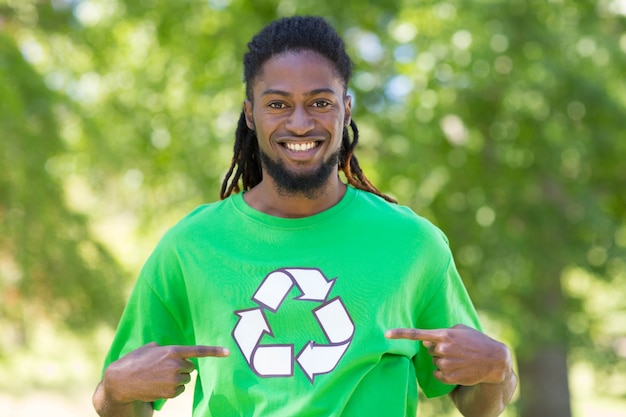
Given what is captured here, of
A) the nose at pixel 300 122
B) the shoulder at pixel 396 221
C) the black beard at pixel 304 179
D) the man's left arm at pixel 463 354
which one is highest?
the nose at pixel 300 122

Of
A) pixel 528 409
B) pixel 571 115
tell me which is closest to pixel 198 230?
pixel 571 115

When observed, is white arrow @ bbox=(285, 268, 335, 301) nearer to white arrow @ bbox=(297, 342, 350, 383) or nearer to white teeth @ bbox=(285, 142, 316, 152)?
white arrow @ bbox=(297, 342, 350, 383)

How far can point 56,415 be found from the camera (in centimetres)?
1273

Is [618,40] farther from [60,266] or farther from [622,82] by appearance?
[60,266]

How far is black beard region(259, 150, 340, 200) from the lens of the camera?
8.26 feet

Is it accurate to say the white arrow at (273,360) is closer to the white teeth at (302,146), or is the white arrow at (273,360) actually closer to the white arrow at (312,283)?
the white arrow at (312,283)

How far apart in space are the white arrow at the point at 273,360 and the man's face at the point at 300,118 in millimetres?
421

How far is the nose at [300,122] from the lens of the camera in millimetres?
2443

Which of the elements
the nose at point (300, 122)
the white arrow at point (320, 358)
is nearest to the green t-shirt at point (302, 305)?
the white arrow at point (320, 358)

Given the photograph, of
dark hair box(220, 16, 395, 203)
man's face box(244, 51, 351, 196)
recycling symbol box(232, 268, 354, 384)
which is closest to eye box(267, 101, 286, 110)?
man's face box(244, 51, 351, 196)

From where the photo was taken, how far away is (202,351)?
2.24 m

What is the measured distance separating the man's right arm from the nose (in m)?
0.59

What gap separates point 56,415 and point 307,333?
11155 mm

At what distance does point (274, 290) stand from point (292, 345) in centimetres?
14
